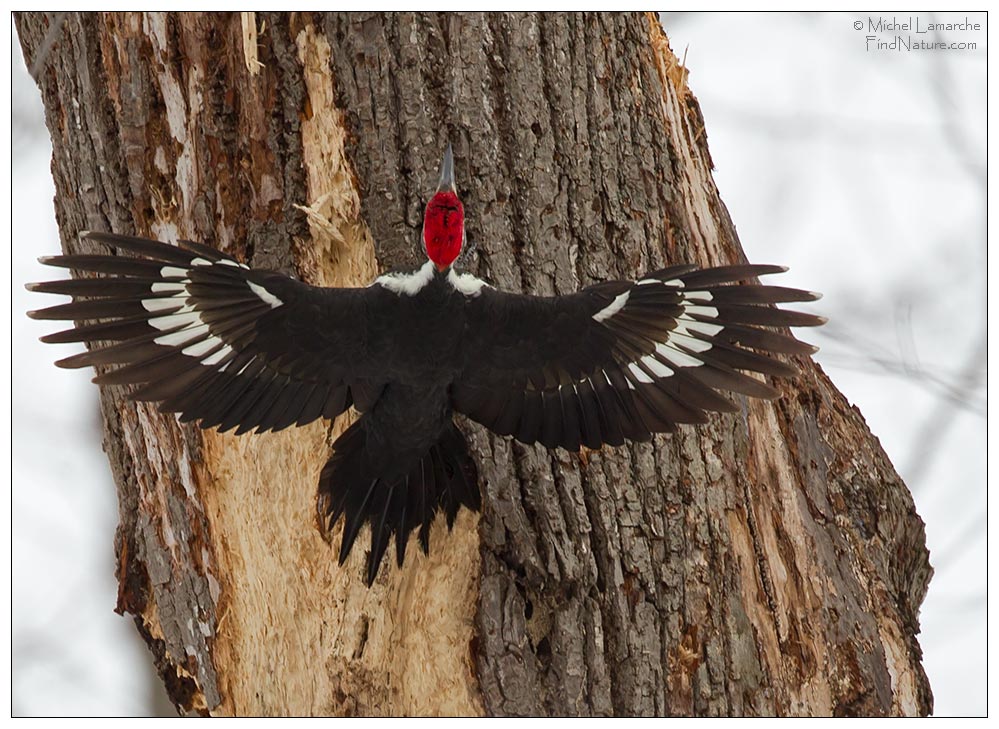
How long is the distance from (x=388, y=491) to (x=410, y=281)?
55 centimetres

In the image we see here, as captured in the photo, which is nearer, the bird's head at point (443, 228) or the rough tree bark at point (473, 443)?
the bird's head at point (443, 228)

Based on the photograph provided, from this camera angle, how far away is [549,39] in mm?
2562

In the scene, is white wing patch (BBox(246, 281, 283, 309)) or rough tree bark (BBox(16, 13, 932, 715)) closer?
white wing patch (BBox(246, 281, 283, 309))

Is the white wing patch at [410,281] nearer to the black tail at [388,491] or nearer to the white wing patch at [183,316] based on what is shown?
the white wing patch at [183,316]

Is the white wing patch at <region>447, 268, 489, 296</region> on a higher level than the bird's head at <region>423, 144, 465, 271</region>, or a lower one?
lower

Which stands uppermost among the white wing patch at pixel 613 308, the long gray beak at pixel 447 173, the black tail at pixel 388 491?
the long gray beak at pixel 447 173

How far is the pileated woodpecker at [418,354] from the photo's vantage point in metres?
2.32

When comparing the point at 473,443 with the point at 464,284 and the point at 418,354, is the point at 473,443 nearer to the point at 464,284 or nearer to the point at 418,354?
the point at 418,354

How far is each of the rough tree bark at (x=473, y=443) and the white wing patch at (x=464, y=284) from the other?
0.13 m

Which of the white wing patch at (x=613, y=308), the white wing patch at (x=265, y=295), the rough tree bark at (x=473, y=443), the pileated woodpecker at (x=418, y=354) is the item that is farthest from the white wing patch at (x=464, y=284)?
the white wing patch at (x=265, y=295)

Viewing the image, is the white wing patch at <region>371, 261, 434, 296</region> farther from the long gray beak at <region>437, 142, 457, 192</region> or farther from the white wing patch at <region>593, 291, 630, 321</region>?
the white wing patch at <region>593, 291, 630, 321</region>

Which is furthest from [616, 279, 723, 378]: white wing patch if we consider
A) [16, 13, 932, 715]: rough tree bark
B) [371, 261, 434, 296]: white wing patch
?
[371, 261, 434, 296]: white wing patch

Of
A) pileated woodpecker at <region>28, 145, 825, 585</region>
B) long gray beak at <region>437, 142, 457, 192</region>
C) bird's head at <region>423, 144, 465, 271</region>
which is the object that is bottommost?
pileated woodpecker at <region>28, 145, 825, 585</region>

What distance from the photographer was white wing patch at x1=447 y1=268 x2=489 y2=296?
237 centimetres
